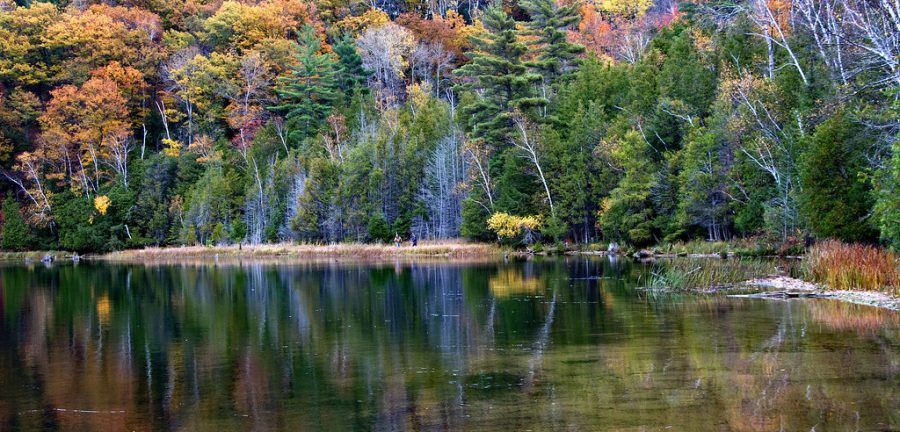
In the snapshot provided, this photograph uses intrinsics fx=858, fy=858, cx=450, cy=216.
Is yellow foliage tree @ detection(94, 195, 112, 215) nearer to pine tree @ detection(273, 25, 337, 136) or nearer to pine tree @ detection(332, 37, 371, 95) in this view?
pine tree @ detection(273, 25, 337, 136)

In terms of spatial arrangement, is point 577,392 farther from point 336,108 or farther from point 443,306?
point 336,108

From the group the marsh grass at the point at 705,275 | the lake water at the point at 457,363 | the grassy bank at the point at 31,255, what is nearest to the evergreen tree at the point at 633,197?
the marsh grass at the point at 705,275

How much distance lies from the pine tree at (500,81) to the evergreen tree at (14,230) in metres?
47.1

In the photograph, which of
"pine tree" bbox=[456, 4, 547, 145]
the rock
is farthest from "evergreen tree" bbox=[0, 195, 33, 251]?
the rock

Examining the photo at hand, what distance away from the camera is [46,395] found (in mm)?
15641

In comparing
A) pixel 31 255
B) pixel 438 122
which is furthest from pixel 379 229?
pixel 31 255

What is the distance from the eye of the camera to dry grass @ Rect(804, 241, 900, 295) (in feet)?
81.7

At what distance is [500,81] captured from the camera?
65.6 meters

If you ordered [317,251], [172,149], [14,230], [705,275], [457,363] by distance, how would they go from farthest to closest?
[172,149]
[14,230]
[317,251]
[705,275]
[457,363]

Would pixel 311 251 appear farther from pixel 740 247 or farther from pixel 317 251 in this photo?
pixel 740 247

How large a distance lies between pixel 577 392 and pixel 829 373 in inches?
176

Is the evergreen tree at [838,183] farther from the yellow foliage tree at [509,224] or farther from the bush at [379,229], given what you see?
the bush at [379,229]

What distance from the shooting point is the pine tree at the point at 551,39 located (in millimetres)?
72375

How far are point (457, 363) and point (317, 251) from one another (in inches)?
2038
